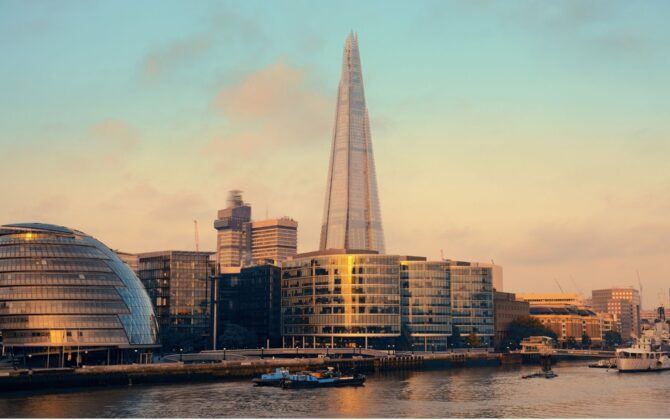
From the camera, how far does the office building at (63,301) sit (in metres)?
164

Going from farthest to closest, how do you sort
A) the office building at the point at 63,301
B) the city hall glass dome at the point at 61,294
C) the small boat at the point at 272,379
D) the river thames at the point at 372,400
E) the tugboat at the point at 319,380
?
the city hall glass dome at the point at 61,294
the office building at the point at 63,301
the small boat at the point at 272,379
the tugboat at the point at 319,380
the river thames at the point at 372,400

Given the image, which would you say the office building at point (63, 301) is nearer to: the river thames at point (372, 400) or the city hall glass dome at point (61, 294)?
the city hall glass dome at point (61, 294)

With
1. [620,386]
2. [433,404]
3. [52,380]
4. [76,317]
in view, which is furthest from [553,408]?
[76,317]

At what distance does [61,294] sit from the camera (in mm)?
167125

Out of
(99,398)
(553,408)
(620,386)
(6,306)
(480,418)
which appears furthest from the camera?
(6,306)

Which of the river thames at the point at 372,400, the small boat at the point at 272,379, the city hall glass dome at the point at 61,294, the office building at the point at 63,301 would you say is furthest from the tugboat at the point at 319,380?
the city hall glass dome at the point at 61,294

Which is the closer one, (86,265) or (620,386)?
(620,386)

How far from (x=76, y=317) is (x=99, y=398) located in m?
47.3

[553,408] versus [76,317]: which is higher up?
[76,317]

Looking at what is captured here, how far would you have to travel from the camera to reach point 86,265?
17138cm

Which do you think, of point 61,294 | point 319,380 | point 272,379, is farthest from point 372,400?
point 61,294

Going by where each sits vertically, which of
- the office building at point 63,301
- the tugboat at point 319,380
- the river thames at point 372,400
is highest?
the office building at point 63,301

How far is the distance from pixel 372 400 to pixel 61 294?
69.8 metres

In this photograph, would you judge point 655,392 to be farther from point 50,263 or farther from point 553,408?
point 50,263
